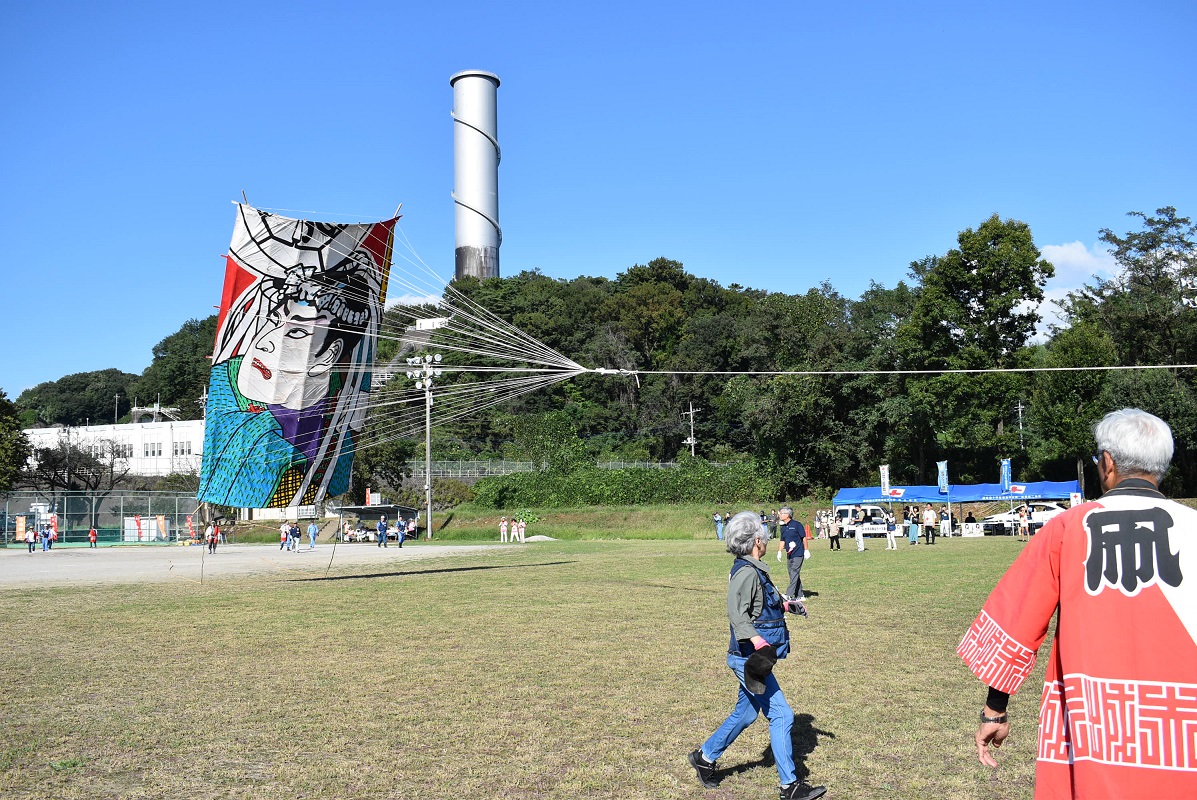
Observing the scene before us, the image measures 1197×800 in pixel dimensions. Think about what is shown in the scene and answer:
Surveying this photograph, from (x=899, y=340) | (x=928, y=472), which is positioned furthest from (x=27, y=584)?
(x=928, y=472)

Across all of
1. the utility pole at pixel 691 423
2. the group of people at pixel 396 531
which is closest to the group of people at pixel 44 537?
the group of people at pixel 396 531

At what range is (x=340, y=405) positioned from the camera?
17703 millimetres

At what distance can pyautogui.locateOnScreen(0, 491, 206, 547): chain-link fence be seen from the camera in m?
48.8

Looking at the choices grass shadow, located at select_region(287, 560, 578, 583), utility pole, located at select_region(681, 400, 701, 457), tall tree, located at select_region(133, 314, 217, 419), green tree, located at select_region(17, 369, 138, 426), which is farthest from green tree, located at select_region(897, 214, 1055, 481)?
green tree, located at select_region(17, 369, 138, 426)

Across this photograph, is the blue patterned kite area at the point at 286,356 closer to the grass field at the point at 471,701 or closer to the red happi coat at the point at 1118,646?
the grass field at the point at 471,701

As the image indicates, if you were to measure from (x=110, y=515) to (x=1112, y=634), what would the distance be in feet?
182

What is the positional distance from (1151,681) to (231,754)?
5.99 m

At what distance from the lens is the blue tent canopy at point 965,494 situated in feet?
153

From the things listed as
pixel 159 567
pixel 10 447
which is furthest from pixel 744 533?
pixel 10 447

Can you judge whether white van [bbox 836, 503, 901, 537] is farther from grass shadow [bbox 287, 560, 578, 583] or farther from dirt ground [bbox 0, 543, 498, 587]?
grass shadow [bbox 287, 560, 578, 583]

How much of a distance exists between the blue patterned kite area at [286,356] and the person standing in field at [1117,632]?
1536 cm

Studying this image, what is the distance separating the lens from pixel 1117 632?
3.02 metres

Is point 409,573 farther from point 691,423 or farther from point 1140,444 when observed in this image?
point 691,423

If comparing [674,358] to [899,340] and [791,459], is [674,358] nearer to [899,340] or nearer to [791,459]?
[791,459]
